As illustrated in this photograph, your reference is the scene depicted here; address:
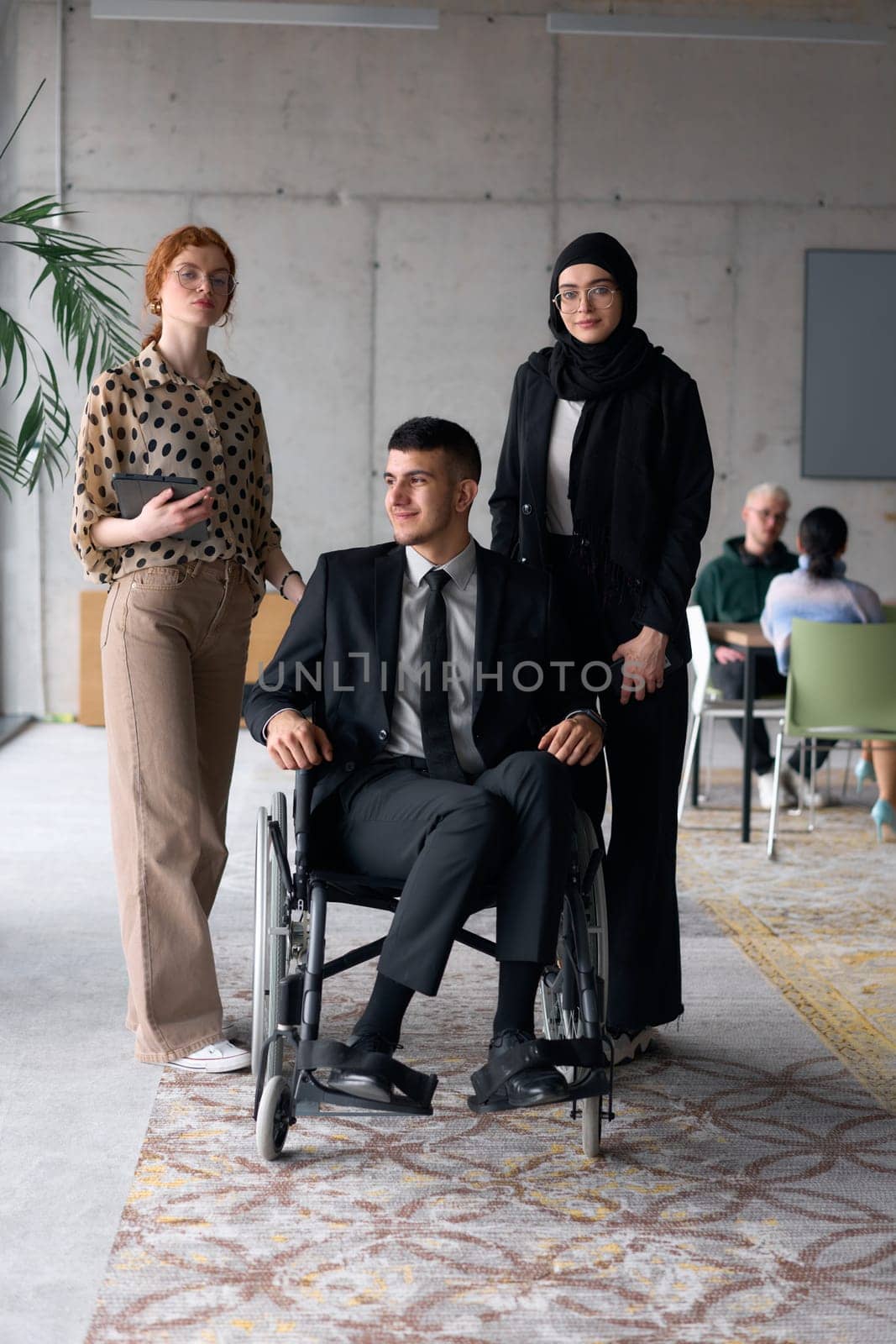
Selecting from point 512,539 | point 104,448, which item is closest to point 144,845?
point 104,448

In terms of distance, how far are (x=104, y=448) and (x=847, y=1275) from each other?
6.03ft

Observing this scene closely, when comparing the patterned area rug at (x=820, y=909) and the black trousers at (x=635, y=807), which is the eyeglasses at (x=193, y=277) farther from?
the patterned area rug at (x=820, y=909)

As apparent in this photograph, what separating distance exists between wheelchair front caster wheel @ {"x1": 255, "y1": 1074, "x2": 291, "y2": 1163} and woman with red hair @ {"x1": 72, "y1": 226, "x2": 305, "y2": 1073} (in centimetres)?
43

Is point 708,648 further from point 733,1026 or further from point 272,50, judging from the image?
point 272,50

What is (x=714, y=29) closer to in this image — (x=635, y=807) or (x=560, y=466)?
(x=560, y=466)

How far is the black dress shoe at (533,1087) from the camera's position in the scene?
2109 millimetres

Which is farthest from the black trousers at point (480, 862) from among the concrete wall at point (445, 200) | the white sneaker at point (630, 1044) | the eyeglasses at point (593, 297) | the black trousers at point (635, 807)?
the concrete wall at point (445, 200)

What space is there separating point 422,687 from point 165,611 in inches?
20.2

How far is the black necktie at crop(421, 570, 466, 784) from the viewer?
97.1 inches

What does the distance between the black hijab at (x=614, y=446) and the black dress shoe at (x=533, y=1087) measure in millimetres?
896

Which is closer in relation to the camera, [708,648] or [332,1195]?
[332,1195]

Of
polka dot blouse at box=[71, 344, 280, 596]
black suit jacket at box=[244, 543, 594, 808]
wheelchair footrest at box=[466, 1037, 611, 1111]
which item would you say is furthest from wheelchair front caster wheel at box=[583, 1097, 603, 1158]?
polka dot blouse at box=[71, 344, 280, 596]

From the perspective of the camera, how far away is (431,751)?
2473mm

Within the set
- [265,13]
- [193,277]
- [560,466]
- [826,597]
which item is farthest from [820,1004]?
[265,13]
